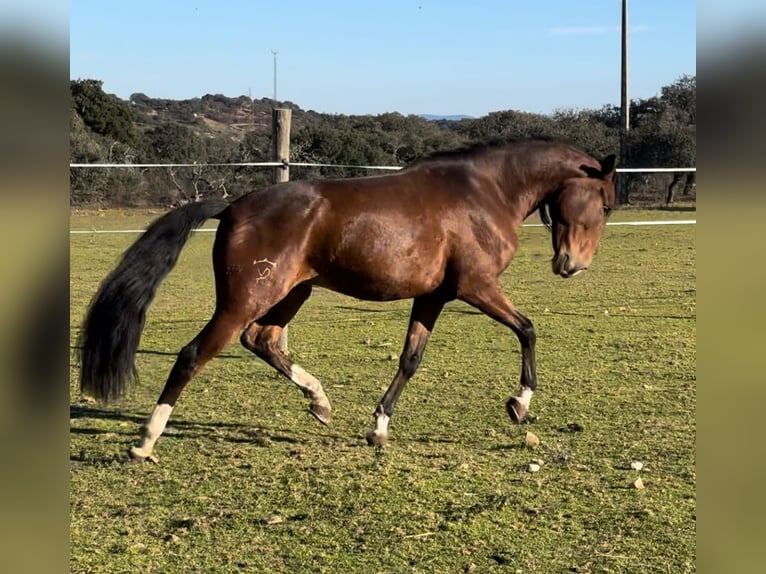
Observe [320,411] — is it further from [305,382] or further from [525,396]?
[525,396]

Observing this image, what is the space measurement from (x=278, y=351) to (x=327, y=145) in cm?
2096

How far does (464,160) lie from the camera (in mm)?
4910

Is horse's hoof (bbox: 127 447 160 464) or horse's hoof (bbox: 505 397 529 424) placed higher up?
horse's hoof (bbox: 505 397 529 424)

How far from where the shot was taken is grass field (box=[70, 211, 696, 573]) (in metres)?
3.27

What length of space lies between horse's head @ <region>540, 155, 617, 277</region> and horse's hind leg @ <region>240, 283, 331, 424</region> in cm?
154

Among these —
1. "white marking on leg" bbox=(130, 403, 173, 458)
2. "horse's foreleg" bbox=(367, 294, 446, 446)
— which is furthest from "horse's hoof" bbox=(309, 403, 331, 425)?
"white marking on leg" bbox=(130, 403, 173, 458)

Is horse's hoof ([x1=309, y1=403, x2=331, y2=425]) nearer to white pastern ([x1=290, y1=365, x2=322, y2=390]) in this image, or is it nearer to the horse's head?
white pastern ([x1=290, y1=365, x2=322, y2=390])

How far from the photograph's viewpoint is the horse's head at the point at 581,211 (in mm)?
4855

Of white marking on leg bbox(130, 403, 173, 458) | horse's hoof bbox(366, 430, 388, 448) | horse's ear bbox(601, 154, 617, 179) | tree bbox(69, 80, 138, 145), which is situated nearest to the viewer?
white marking on leg bbox(130, 403, 173, 458)

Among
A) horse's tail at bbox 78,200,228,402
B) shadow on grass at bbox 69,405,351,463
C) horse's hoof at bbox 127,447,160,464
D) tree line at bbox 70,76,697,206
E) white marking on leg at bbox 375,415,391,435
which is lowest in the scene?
shadow on grass at bbox 69,405,351,463

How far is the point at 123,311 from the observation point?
14.6 feet
